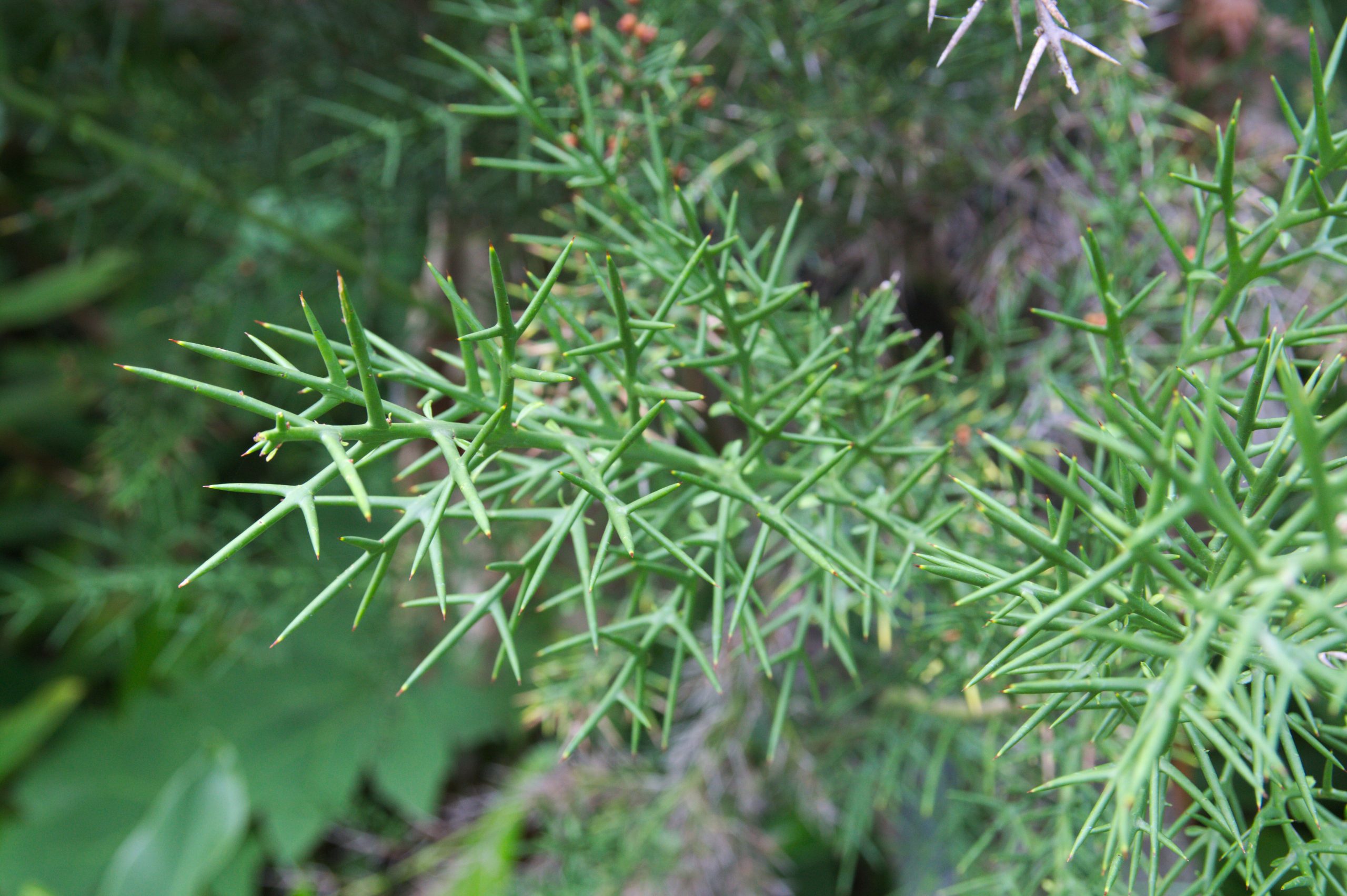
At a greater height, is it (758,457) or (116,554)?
(758,457)

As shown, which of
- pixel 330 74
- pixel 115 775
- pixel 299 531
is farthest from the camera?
pixel 115 775

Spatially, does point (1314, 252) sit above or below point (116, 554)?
above

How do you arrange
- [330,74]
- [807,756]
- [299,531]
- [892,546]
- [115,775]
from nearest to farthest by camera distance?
[892,546], [807,756], [330,74], [299,531], [115,775]

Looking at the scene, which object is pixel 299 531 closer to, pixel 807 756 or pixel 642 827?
pixel 642 827

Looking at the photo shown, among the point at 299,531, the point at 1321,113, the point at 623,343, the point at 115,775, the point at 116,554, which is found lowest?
the point at 115,775

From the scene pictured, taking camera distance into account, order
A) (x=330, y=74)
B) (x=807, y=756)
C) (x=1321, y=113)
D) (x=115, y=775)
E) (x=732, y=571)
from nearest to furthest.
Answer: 1. (x=1321, y=113)
2. (x=732, y=571)
3. (x=807, y=756)
4. (x=330, y=74)
5. (x=115, y=775)

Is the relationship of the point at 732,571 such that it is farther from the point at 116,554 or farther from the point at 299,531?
the point at 116,554

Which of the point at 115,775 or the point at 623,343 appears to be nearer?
the point at 623,343

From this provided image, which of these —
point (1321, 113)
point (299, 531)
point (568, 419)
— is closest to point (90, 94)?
point (299, 531)

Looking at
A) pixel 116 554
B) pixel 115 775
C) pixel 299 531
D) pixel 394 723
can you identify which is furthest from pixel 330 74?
pixel 115 775
